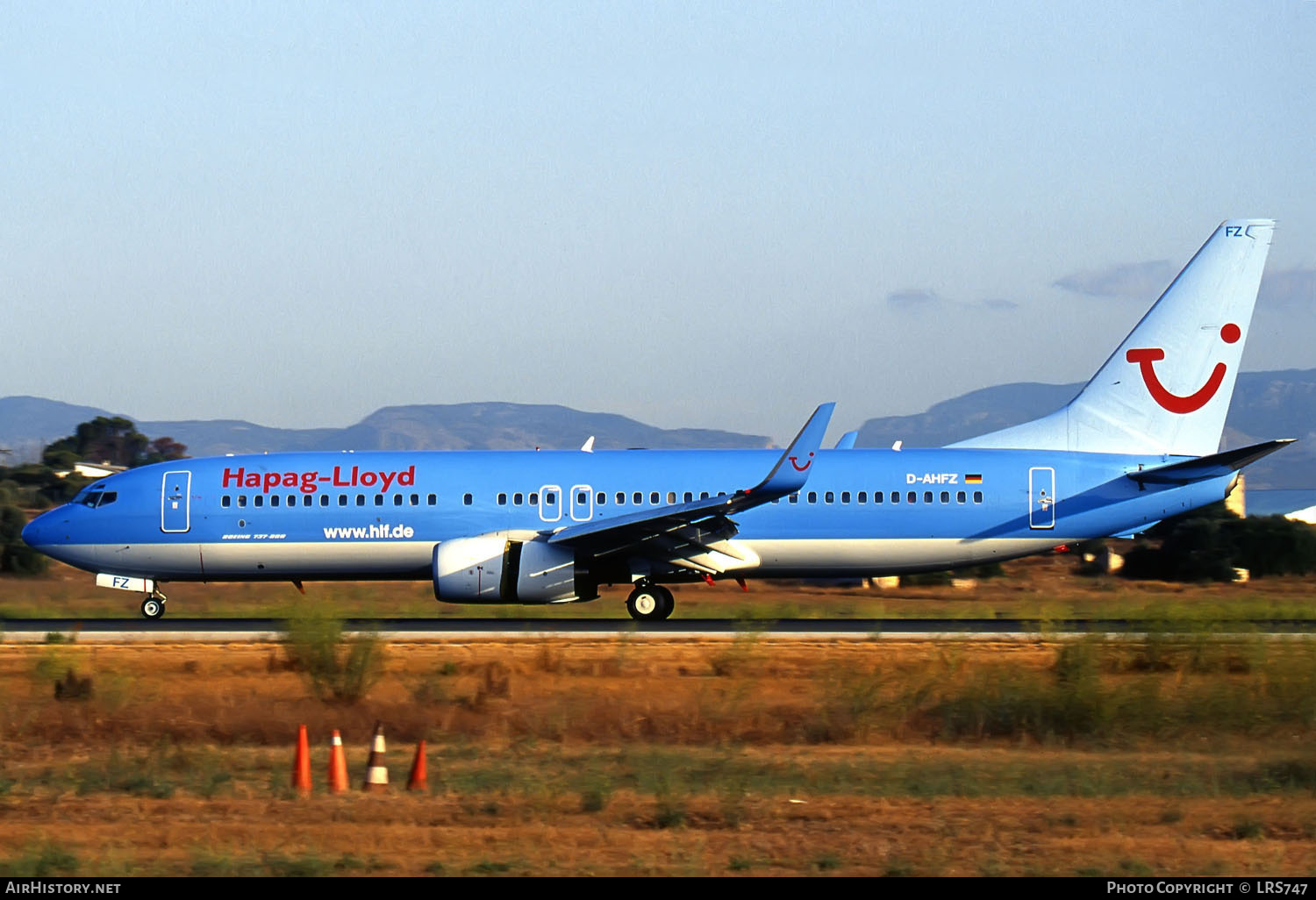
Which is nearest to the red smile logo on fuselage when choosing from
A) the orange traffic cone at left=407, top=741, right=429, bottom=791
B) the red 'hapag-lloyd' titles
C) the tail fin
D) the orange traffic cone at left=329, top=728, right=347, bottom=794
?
the tail fin

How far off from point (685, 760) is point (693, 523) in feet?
37.9

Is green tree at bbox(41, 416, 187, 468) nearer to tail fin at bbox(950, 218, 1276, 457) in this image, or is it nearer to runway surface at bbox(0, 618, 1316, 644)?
runway surface at bbox(0, 618, 1316, 644)

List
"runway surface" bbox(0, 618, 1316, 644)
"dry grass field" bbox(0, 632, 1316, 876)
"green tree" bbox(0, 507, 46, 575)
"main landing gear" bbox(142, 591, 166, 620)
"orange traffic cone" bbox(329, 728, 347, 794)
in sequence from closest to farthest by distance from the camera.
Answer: "dry grass field" bbox(0, 632, 1316, 876), "orange traffic cone" bbox(329, 728, 347, 794), "runway surface" bbox(0, 618, 1316, 644), "main landing gear" bbox(142, 591, 166, 620), "green tree" bbox(0, 507, 46, 575)

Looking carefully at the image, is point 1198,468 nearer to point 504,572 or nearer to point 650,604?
point 650,604

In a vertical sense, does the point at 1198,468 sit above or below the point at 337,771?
above

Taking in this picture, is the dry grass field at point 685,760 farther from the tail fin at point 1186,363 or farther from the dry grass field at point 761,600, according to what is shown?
the tail fin at point 1186,363

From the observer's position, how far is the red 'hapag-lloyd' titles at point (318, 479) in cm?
2736

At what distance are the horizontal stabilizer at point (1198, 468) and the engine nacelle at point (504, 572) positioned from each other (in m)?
10.7

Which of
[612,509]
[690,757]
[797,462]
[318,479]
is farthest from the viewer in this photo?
[318,479]

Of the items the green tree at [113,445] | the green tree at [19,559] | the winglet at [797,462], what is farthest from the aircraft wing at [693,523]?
the green tree at [113,445]

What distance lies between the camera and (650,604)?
2656 centimetres

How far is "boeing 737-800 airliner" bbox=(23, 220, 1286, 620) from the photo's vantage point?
87.0 feet

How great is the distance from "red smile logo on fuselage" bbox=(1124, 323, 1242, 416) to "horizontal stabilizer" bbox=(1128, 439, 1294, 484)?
1.19 metres

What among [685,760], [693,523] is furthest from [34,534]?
[685,760]
